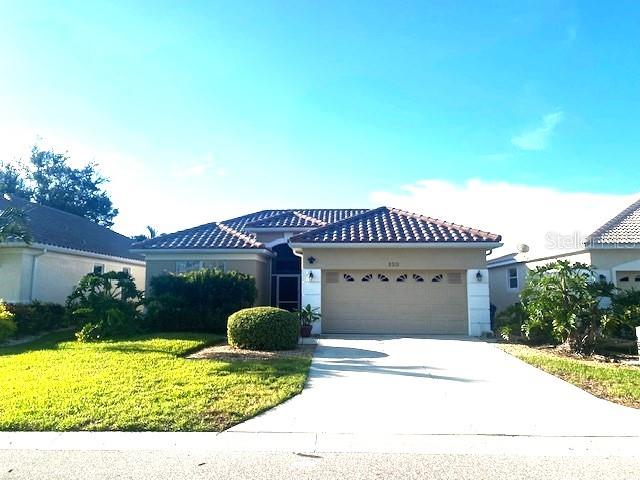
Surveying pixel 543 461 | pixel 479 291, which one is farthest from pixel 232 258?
pixel 543 461

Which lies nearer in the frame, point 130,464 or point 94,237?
point 130,464

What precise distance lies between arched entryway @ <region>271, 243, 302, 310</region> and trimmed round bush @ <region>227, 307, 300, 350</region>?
25.1 feet

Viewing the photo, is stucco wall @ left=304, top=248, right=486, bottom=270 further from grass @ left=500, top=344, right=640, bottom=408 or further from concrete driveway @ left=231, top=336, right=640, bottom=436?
concrete driveway @ left=231, top=336, right=640, bottom=436

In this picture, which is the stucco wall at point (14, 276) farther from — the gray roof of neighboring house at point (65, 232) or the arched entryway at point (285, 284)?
the arched entryway at point (285, 284)

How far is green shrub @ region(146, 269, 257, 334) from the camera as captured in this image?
1533cm

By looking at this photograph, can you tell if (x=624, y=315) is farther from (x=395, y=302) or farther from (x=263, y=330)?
(x=263, y=330)

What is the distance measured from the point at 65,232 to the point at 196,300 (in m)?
9.90

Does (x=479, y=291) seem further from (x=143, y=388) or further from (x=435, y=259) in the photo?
(x=143, y=388)

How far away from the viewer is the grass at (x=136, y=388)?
6141 mm

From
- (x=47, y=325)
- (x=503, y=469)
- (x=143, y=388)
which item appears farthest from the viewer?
(x=47, y=325)

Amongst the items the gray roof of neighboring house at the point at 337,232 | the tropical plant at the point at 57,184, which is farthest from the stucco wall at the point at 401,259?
the tropical plant at the point at 57,184

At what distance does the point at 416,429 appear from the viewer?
6031 mm

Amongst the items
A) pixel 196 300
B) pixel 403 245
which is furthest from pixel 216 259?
pixel 403 245

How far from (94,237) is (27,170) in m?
18.2
